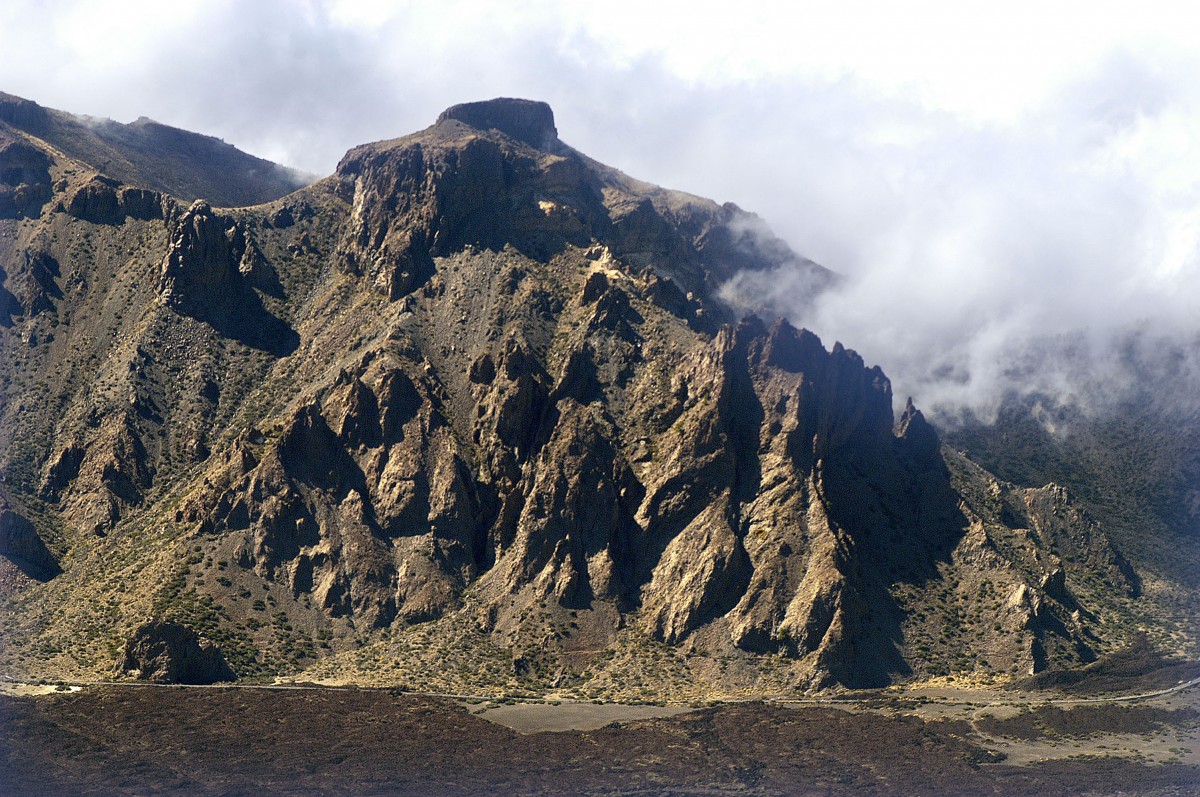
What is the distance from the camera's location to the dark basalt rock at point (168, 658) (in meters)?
128

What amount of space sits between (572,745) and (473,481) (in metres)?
44.6

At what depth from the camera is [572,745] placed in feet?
377

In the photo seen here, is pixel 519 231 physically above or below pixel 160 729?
above

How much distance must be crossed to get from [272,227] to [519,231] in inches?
1552

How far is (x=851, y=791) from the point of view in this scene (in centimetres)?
10669

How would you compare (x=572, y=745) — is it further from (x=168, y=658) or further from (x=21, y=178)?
(x=21, y=178)

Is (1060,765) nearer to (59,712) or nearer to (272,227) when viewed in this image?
(59,712)

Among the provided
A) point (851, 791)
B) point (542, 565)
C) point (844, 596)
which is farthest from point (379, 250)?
point (851, 791)

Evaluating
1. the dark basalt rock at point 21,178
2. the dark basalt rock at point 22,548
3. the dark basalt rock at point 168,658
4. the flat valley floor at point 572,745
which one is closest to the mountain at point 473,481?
the dark basalt rock at point 22,548

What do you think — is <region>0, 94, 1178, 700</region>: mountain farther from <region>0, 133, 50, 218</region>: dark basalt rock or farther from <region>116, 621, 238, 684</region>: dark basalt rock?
<region>0, 133, 50, 218</region>: dark basalt rock

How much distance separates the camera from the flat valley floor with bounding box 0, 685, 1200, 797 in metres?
105

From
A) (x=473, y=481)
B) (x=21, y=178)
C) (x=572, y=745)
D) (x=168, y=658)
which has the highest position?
(x=21, y=178)

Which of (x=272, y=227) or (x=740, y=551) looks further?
(x=272, y=227)

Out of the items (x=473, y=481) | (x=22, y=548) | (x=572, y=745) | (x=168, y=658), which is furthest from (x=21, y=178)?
(x=572, y=745)
